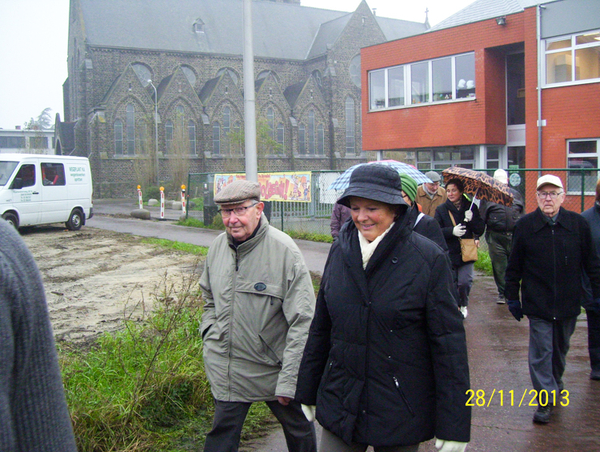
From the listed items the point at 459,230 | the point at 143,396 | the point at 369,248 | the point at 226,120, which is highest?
the point at 226,120

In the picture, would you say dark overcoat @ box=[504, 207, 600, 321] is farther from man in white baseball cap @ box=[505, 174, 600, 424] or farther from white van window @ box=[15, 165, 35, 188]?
white van window @ box=[15, 165, 35, 188]

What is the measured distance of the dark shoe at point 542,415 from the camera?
454 centimetres

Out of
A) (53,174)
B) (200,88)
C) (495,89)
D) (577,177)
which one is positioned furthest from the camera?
(200,88)

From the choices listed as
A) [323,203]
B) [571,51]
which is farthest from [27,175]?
[571,51]

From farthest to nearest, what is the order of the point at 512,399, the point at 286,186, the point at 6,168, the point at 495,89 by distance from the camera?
1. the point at 495,89
2. the point at 6,168
3. the point at 286,186
4. the point at 512,399

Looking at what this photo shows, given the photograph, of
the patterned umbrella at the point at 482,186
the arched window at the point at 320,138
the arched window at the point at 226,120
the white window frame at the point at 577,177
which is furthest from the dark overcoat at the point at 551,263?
the arched window at the point at 320,138

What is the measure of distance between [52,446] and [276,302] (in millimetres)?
2131

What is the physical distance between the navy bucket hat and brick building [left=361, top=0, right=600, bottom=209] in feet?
47.7

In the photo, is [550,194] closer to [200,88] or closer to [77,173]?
[77,173]

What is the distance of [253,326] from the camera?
3377 mm

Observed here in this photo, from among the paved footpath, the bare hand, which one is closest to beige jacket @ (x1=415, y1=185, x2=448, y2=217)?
the paved footpath

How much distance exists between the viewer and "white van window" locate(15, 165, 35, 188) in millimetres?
17109

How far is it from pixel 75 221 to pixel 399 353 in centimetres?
1815

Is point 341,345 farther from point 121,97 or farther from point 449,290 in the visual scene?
point 121,97
